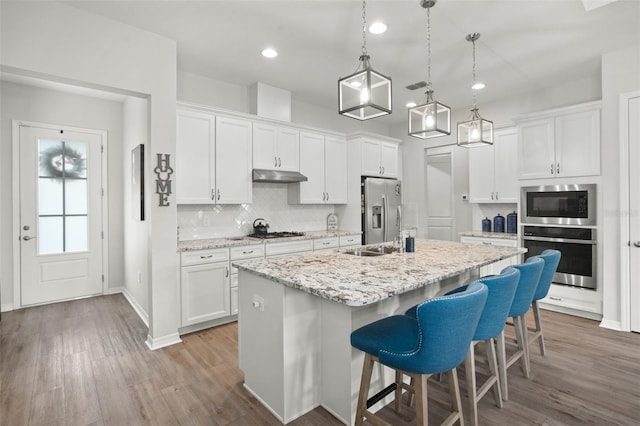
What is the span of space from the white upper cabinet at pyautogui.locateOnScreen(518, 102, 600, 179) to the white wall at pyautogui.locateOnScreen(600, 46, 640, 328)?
0.13 meters

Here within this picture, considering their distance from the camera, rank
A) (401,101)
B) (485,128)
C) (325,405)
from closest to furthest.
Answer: (325,405), (485,128), (401,101)

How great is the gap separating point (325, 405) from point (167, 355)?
1.65 meters

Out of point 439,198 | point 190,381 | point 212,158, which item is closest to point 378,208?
point 439,198

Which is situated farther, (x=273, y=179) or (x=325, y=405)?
(x=273, y=179)

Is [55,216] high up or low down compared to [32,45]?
down

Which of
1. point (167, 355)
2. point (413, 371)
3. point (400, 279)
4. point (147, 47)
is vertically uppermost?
point (147, 47)

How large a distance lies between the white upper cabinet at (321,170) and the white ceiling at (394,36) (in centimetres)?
88

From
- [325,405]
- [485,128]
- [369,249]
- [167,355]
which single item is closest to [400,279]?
[325,405]

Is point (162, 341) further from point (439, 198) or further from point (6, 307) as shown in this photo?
point (439, 198)

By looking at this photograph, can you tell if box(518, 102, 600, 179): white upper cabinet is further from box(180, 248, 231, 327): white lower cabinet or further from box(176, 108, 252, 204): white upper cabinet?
box(180, 248, 231, 327): white lower cabinet

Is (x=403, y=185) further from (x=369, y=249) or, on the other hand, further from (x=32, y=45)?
(x=32, y=45)

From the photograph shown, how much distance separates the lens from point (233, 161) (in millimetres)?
4000

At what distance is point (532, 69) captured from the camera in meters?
3.99

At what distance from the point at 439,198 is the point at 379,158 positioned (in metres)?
2.13
